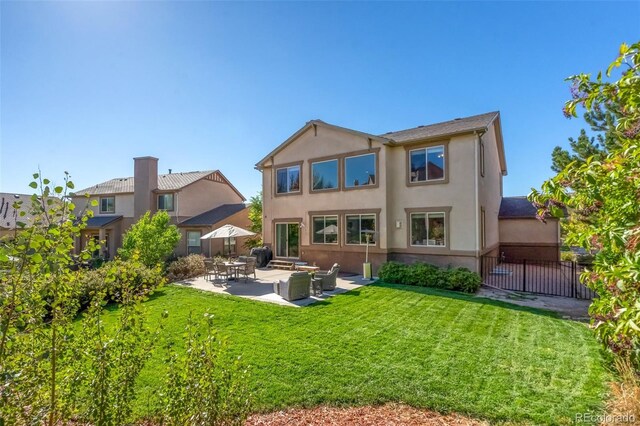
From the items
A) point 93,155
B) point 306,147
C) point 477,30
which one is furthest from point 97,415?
point 306,147

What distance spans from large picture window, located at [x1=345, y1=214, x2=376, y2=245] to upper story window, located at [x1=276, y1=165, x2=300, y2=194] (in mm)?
4278

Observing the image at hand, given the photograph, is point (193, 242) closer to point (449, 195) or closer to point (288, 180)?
point (288, 180)

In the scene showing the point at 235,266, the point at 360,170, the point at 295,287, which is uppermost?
the point at 360,170

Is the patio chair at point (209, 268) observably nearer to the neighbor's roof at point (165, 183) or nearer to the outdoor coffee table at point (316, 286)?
the outdoor coffee table at point (316, 286)

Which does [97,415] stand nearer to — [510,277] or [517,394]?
[517,394]

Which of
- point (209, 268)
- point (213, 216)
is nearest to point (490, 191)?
point (209, 268)

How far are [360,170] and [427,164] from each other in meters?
3.52

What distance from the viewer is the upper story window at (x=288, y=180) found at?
62.7 ft

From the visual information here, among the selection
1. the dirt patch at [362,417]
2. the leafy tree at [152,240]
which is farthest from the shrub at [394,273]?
the leafy tree at [152,240]

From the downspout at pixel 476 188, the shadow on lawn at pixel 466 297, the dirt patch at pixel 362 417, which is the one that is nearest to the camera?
the dirt patch at pixel 362 417

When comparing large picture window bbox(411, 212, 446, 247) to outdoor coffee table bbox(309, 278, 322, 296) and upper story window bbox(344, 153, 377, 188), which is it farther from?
outdoor coffee table bbox(309, 278, 322, 296)

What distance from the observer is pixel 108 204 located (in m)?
30.4

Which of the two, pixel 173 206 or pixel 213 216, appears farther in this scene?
pixel 213 216

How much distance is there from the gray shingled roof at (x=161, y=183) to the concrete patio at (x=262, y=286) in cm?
1490
